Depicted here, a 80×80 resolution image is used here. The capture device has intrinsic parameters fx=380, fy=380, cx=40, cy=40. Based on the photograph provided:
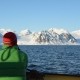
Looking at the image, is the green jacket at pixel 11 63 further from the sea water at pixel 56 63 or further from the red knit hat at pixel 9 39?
the sea water at pixel 56 63

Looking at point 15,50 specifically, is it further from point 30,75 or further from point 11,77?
point 30,75

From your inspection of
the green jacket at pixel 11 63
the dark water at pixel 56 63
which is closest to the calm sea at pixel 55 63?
the dark water at pixel 56 63

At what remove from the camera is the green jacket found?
5152 mm

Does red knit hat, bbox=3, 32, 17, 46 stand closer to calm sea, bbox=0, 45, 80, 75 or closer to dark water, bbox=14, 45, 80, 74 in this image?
calm sea, bbox=0, 45, 80, 75

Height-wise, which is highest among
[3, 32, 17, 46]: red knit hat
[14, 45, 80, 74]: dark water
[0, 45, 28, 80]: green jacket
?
[3, 32, 17, 46]: red knit hat

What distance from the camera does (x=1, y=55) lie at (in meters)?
5.18

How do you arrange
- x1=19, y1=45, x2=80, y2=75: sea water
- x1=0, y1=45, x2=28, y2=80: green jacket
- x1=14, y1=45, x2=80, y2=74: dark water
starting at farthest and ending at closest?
x1=14, y1=45, x2=80, y2=74: dark water, x1=19, y1=45, x2=80, y2=75: sea water, x1=0, y1=45, x2=28, y2=80: green jacket

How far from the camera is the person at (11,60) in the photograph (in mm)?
5156

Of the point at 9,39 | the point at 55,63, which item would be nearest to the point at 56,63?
the point at 55,63

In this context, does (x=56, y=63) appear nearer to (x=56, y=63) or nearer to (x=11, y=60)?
(x=56, y=63)

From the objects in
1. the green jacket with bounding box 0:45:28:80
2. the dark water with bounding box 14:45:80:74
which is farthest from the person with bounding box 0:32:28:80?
the dark water with bounding box 14:45:80:74

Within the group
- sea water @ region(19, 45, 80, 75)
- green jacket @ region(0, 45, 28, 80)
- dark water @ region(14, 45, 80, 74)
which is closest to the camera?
green jacket @ region(0, 45, 28, 80)

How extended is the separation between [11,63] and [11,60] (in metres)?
0.04

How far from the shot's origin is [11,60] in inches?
204
